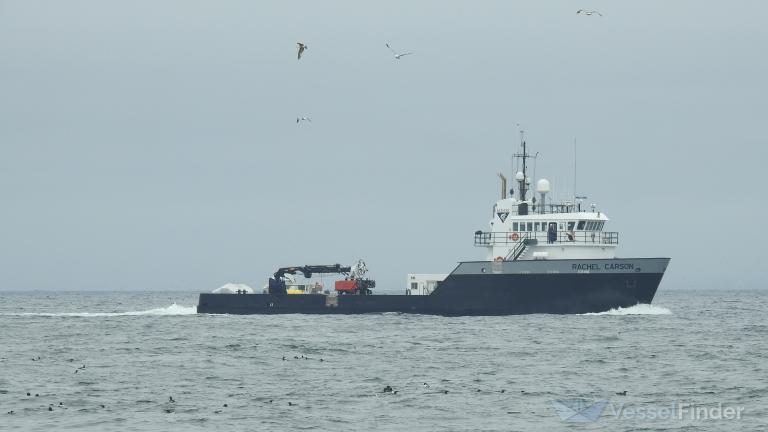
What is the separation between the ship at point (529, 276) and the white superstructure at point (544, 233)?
0.05 metres

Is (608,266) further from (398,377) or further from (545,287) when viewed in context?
(398,377)

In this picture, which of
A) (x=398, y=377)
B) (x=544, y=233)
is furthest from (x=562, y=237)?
(x=398, y=377)

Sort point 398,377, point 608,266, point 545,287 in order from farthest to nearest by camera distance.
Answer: point 545,287 < point 608,266 < point 398,377

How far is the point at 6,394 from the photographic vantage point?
112 feet

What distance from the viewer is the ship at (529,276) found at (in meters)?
60.8

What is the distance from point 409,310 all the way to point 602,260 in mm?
10682

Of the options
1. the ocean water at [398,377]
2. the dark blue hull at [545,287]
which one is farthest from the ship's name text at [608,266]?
the ocean water at [398,377]

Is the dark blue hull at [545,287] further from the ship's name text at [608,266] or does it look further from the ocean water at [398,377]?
the ocean water at [398,377]

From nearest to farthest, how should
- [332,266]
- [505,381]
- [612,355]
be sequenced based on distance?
1. [505,381]
2. [612,355]
3. [332,266]

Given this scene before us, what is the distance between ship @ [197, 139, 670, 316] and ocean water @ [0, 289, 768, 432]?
1504 mm

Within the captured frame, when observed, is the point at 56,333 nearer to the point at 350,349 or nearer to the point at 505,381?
the point at 350,349

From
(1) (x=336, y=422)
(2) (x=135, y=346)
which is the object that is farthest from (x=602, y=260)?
(1) (x=336, y=422)

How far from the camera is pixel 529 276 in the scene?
61.0 metres

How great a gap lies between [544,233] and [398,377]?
27.1 meters
